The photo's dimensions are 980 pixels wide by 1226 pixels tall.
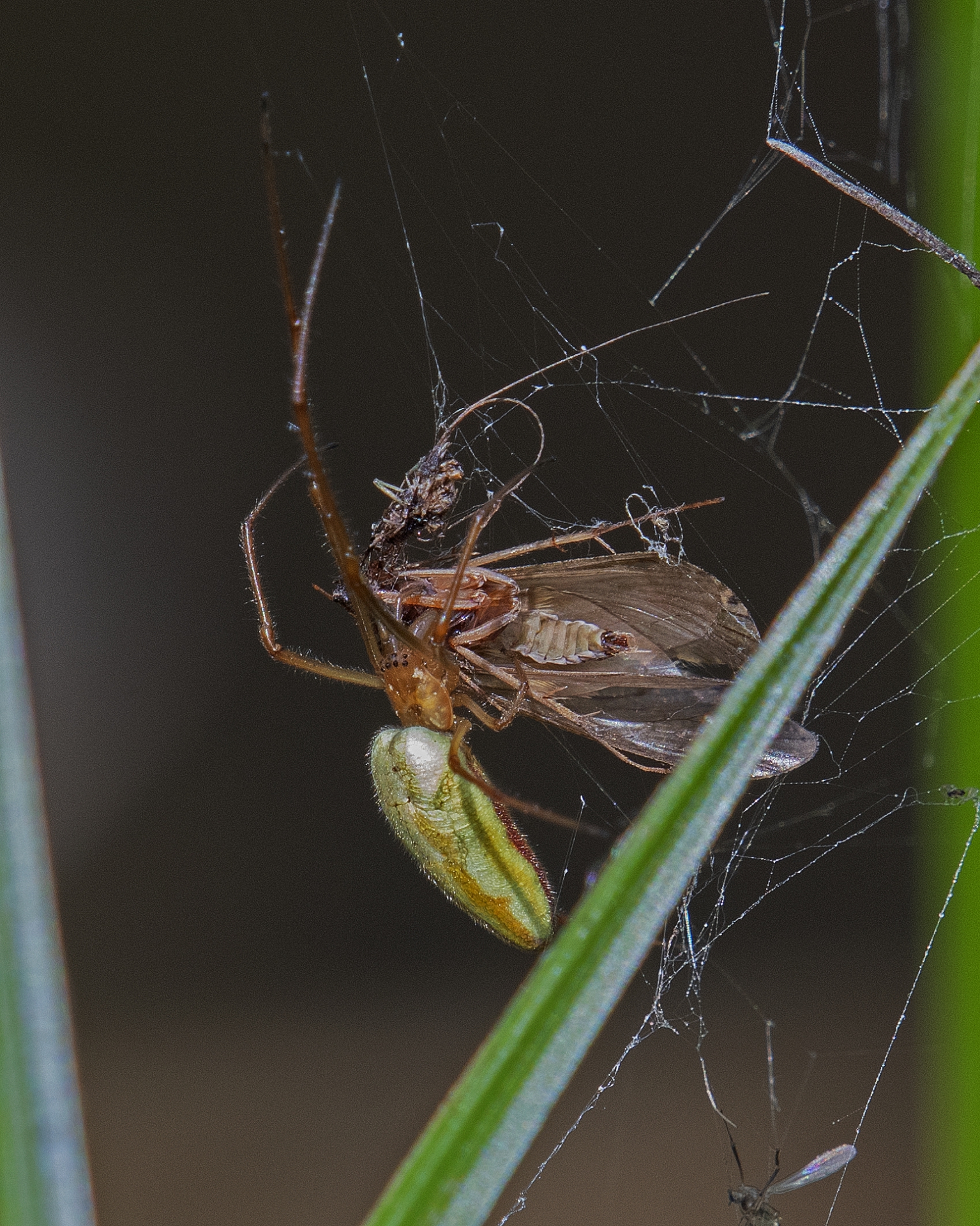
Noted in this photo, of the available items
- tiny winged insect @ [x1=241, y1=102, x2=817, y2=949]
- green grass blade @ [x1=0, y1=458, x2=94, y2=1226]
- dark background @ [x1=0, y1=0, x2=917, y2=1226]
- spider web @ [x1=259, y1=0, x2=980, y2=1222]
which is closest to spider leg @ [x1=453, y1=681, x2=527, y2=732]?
tiny winged insect @ [x1=241, y1=102, x2=817, y2=949]

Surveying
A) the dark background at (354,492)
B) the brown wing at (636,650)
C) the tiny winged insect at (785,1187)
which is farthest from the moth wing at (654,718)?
the tiny winged insect at (785,1187)

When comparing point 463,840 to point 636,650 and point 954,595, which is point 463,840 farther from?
point 954,595

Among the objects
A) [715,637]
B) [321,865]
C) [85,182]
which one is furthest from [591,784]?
[85,182]

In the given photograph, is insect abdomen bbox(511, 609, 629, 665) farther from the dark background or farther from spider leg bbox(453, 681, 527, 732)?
the dark background

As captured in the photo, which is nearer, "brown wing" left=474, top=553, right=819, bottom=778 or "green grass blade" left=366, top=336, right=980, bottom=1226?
"green grass blade" left=366, top=336, right=980, bottom=1226

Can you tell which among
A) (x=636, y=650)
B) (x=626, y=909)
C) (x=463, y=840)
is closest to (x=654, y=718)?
(x=636, y=650)

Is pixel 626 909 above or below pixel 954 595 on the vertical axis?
above
